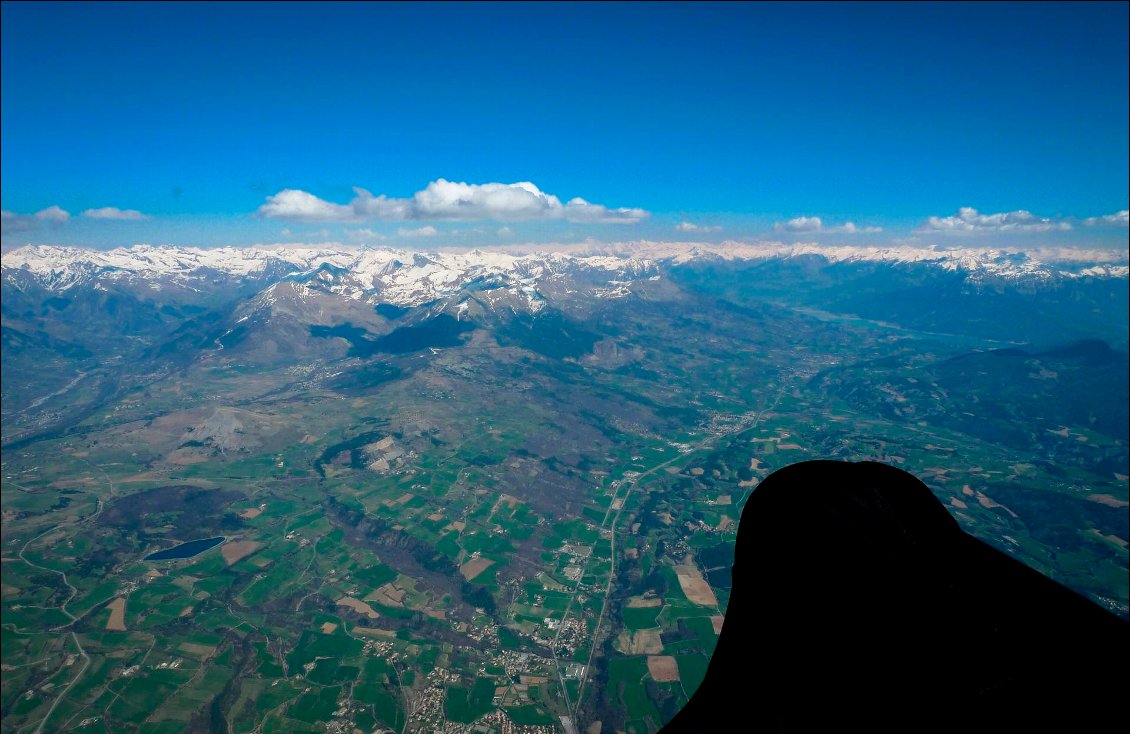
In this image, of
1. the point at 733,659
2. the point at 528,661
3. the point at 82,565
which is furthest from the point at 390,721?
the point at 82,565

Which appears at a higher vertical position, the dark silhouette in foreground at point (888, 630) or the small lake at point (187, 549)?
the dark silhouette in foreground at point (888, 630)

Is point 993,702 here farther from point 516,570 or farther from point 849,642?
point 516,570

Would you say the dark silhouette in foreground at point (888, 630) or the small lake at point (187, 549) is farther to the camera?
the small lake at point (187, 549)

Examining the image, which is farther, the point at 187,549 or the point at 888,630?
the point at 187,549

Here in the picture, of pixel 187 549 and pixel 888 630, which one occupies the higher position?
pixel 888 630
